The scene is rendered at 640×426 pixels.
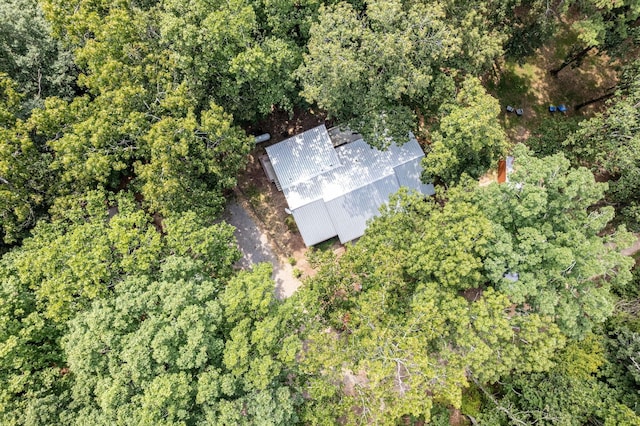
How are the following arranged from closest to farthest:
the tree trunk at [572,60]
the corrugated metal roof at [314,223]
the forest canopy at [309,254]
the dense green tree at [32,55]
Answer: the forest canopy at [309,254]
the dense green tree at [32,55]
the corrugated metal roof at [314,223]
the tree trunk at [572,60]

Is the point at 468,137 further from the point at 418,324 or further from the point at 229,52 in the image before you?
the point at 229,52

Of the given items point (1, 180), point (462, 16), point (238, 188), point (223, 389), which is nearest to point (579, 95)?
point (462, 16)

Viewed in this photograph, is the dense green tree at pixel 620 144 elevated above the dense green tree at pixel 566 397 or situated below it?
above

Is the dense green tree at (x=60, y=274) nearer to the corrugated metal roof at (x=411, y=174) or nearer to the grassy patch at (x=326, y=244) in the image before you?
the grassy patch at (x=326, y=244)

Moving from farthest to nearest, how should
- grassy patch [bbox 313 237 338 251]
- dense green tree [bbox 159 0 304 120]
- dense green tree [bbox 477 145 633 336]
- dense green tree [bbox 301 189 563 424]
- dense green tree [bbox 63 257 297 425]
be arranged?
1. grassy patch [bbox 313 237 338 251]
2. dense green tree [bbox 159 0 304 120]
3. dense green tree [bbox 477 145 633 336]
4. dense green tree [bbox 301 189 563 424]
5. dense green tree [bbox 63 257 297 425]

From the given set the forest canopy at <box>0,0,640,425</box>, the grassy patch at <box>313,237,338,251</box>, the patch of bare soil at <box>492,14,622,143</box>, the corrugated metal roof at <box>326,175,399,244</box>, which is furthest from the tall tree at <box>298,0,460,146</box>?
the patch of bare soil at <box>492,14,622,143</box>

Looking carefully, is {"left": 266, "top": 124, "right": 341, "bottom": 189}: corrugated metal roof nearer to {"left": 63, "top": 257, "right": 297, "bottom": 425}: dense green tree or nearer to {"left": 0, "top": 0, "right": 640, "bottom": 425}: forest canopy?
{"left": 0, "top": 0, "right": 640, "bottom": 425}: forest canopy

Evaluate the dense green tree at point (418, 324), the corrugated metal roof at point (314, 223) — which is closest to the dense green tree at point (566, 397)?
the dense green tree at point (418, 324)
